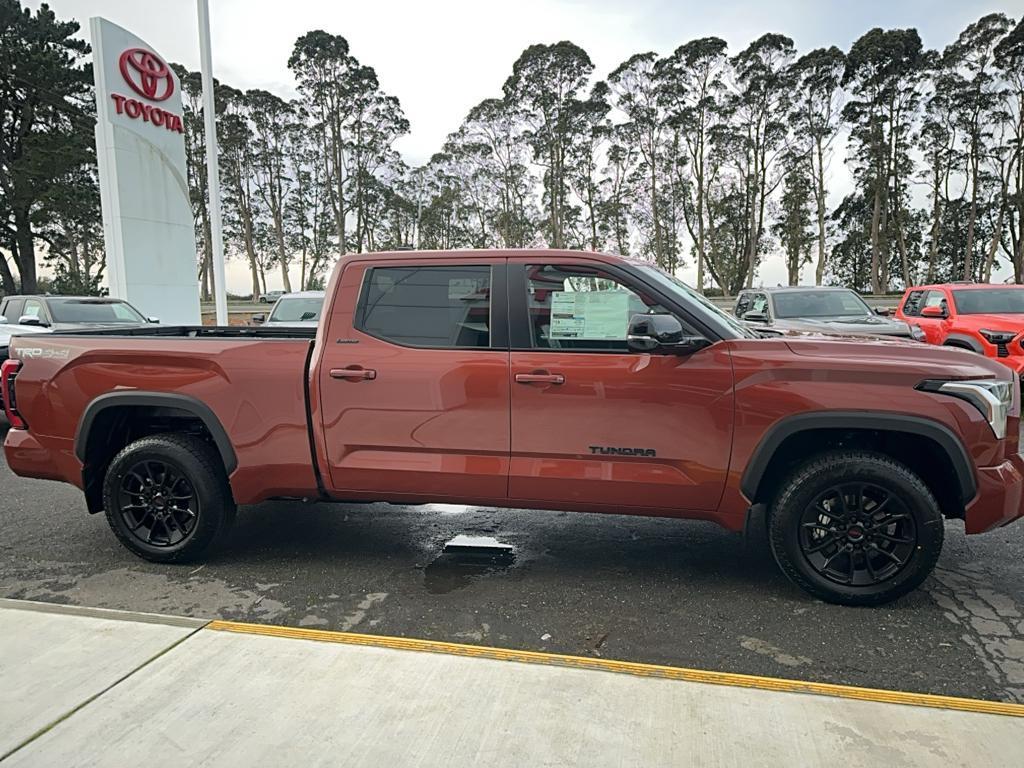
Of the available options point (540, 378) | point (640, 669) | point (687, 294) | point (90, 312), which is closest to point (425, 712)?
point (640, 669)

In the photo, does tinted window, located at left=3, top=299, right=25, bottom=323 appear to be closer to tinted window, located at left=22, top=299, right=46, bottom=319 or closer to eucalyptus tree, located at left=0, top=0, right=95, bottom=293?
tinted window, located at left=22, top=299, right=46, bottom=319

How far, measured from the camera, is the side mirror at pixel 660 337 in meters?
3.52

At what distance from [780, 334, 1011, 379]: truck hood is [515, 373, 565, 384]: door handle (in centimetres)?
120

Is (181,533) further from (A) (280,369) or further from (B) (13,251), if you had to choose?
(B) (13,251)

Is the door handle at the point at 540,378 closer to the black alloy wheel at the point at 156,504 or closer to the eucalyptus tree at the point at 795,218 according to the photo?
the black alloy wheel at the point at 156,504

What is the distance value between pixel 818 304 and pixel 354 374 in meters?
8.99

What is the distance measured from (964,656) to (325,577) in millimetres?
3267

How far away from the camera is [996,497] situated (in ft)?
11.3

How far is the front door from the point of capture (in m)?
3.63

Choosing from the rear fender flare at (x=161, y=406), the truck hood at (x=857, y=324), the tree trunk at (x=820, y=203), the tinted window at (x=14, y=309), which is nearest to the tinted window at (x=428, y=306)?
the rear fender flare at (x=161, y=406)

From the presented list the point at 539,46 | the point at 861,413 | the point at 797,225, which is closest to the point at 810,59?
the point at 797,225

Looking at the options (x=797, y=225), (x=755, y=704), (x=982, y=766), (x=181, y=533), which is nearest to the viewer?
(x=982, y=766)

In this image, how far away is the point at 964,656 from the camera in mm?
3146

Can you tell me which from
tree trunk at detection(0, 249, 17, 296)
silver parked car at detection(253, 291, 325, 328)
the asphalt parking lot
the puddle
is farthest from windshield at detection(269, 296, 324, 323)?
tree trunk at detection(0, 249, 17, 296)
